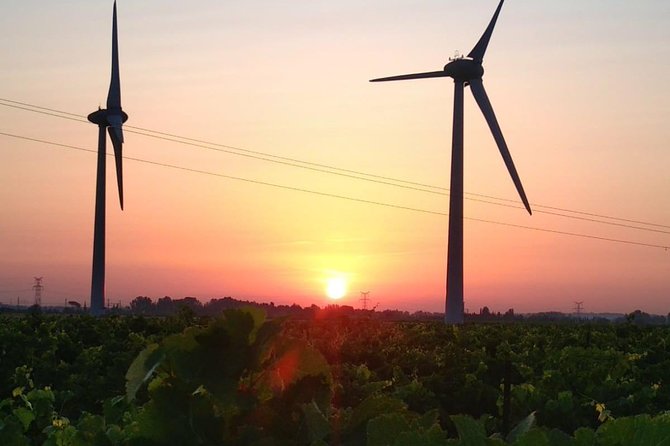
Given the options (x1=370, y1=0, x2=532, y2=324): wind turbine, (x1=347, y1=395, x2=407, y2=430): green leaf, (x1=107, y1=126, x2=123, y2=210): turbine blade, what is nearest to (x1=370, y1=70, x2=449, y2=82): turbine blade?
(x1=370, y1=0, x2=532, y2=324): wind turbine

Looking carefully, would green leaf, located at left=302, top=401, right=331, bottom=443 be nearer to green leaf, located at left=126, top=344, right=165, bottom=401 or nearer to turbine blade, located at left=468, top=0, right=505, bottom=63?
green leaf, located at left=126, top=344, right=165, bottom=401

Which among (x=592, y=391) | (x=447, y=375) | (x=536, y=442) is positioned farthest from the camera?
(x=447, y=375)

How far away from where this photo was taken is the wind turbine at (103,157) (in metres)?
62.7

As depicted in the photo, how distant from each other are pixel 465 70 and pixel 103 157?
29.2 metres

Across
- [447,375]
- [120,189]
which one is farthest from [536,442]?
[120,189]

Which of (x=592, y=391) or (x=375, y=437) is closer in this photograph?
(x=375, y=437)

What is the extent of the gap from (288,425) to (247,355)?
0.21m

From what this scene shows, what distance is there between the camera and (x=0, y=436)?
109 inches

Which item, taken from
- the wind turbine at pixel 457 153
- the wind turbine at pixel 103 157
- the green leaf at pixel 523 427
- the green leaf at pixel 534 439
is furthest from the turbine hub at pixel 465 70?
the green leaf at pixel 534 439

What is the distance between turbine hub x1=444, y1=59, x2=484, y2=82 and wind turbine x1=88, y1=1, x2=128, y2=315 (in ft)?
85.0

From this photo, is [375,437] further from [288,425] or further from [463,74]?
[463,74]

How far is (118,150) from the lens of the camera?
64.0 metres

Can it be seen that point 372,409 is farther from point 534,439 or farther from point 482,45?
point 482,45

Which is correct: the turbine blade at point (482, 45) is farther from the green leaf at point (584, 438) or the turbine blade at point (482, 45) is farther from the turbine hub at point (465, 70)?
the green leaf at point (584, 438)
